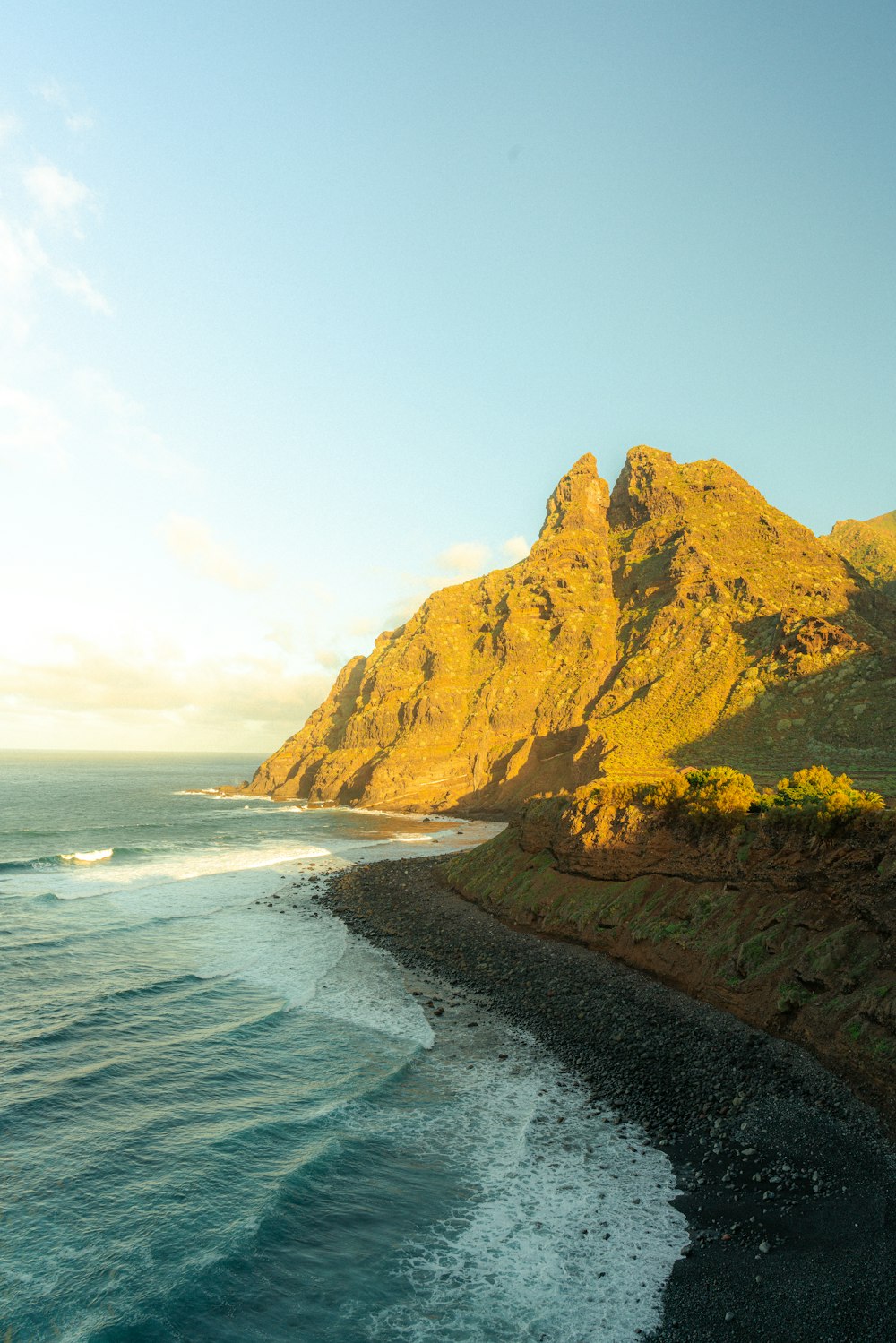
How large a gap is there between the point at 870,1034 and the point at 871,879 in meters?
5.40

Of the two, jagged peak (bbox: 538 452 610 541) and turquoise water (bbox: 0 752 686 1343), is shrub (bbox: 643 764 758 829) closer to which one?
turquoise water (bbox: 0 752 686 1343)

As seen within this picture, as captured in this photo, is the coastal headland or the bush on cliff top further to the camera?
the bush on cliff top

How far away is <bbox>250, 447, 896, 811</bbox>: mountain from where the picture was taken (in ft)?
294

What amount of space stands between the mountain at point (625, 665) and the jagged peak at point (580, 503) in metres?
0.60

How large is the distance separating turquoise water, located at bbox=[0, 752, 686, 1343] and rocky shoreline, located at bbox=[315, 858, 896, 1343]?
101cm

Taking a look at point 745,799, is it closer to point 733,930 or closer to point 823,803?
point 823,803

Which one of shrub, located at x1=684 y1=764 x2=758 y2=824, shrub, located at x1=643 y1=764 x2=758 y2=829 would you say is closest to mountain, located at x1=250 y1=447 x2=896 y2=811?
shrub, located at x1=643 y1=764 x2=758 y2=829

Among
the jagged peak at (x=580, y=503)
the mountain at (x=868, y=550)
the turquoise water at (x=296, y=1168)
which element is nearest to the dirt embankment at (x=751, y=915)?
the turquoise water at (x=296, y=1168)

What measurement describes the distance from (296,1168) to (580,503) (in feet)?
536

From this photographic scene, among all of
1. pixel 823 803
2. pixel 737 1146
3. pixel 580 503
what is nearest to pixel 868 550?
pixel 580 503

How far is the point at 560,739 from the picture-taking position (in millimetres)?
121875

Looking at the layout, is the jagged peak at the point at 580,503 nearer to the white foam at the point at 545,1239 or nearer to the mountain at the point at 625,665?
the mountain at the point at 625,665

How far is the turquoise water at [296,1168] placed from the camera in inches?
549

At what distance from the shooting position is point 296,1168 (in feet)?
62.3
